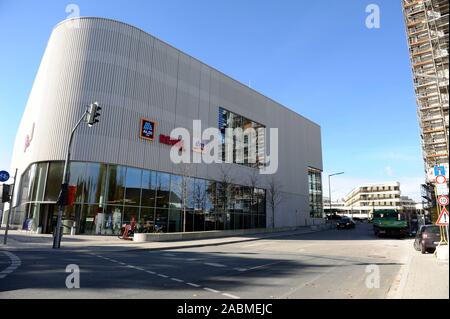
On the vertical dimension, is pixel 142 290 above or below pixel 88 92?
below

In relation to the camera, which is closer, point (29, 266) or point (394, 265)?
point (29, 266)

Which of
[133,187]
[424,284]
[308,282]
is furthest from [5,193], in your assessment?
[424,284]

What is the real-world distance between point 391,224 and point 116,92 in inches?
1080

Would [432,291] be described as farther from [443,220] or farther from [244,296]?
[443,220]

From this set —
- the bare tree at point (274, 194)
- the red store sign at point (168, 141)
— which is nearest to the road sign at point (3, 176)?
the red store sign at point (168, 141)

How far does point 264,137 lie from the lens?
47750 millimetres

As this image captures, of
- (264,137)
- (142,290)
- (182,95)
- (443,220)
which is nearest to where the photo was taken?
(142,290)

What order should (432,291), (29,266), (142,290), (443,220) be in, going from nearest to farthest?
1. (432,291)
2. (142,290)
3. (29,266)
4. (443,220)

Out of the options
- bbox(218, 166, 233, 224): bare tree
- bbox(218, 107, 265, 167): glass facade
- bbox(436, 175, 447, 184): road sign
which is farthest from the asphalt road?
bbox(218, 107, 265, 167): glass facade

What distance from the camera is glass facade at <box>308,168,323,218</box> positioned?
194 ft

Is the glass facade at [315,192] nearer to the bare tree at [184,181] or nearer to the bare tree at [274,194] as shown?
the bare tree at [274,194]

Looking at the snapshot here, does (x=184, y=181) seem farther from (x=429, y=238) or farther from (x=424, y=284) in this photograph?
(x=424, y=284)

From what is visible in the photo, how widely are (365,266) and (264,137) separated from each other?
35.7m

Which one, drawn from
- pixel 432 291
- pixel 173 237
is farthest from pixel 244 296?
pixel 173 237
